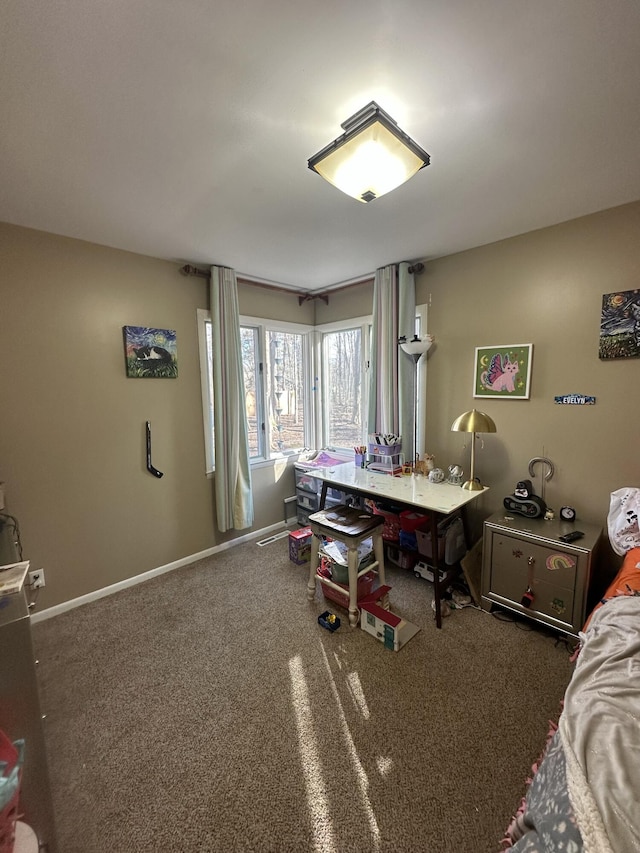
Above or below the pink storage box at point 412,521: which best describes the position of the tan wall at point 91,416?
above

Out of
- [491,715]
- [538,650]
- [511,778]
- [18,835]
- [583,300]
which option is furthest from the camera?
[583,300]

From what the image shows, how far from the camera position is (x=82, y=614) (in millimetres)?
2320

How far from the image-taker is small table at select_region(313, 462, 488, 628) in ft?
6.95

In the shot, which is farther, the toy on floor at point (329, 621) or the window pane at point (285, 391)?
the window pane at point (285, 391)

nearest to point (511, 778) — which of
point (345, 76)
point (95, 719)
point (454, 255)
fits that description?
point (95, 719)

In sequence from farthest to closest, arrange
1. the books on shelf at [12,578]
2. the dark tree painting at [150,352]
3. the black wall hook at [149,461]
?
the black wall hook at [149,461], the dark tree painting at [150,352], the books on shelf at [12,578]

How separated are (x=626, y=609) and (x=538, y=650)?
2.72 ft

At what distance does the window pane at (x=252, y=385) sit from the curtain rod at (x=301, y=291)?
0.44 meters

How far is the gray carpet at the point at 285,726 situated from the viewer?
118 centimetres

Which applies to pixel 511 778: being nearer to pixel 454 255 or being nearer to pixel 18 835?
pixel 18 835

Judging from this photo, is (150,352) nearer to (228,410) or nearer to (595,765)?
(228,410)

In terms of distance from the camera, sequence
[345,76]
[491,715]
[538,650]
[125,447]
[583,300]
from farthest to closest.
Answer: [125,447] < [583,300] < [538,650] < [491,715] < [345,76]

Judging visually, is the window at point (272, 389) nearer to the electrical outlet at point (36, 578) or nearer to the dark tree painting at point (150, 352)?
the dark tree painting at point (150, 352)

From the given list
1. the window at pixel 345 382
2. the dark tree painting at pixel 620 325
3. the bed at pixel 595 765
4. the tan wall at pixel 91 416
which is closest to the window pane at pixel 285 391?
the window at pixel 345 382
